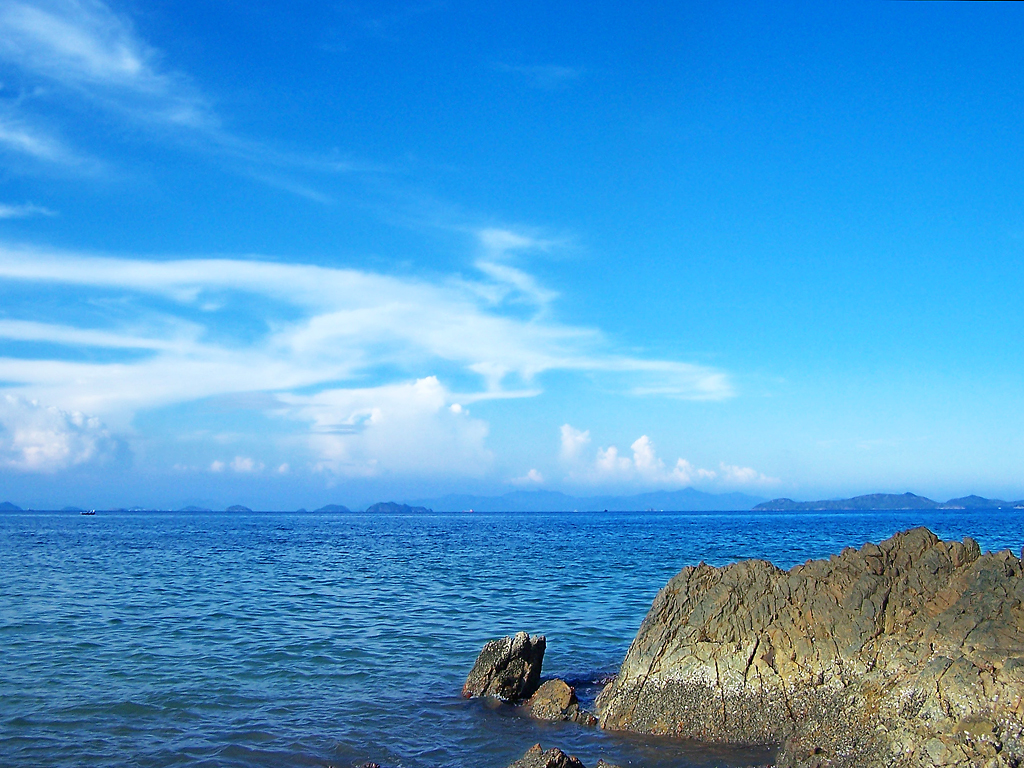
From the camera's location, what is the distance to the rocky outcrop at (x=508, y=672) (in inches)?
675

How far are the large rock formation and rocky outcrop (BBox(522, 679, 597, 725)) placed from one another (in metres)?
0.52

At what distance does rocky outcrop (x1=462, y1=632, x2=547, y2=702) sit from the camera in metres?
17.2

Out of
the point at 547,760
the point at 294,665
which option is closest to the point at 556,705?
the point at 547,760

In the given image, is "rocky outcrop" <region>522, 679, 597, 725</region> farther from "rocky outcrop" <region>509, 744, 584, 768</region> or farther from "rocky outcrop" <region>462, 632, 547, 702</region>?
"rocky outcrop" <region>509, 744, 584, 768</region>

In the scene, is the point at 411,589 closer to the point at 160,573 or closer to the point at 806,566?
the point at 160,573

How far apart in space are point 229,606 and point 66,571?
2112 cm

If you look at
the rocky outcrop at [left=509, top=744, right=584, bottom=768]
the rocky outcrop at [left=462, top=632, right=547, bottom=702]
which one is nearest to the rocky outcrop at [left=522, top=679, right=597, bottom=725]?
the rocky outcrop at [left=462, top=632, right=547, bottom=702]

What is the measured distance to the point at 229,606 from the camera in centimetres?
2981

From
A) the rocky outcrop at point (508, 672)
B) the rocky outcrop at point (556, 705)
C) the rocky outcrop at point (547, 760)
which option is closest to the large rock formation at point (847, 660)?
the rocky outcrop at point (556, 705)

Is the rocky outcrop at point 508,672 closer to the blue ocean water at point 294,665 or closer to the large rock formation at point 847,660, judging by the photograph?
the blue ocean water at point 294,665

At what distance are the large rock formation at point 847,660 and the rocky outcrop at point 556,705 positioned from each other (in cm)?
52

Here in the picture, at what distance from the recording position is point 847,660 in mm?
13477

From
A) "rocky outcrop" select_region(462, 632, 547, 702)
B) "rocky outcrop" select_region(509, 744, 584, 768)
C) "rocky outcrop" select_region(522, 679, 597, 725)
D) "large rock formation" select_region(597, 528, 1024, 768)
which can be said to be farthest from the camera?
"rocky outcrop" select_region(462, 632, 547, 702)

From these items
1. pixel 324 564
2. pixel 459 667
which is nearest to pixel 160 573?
pixel 324 564
